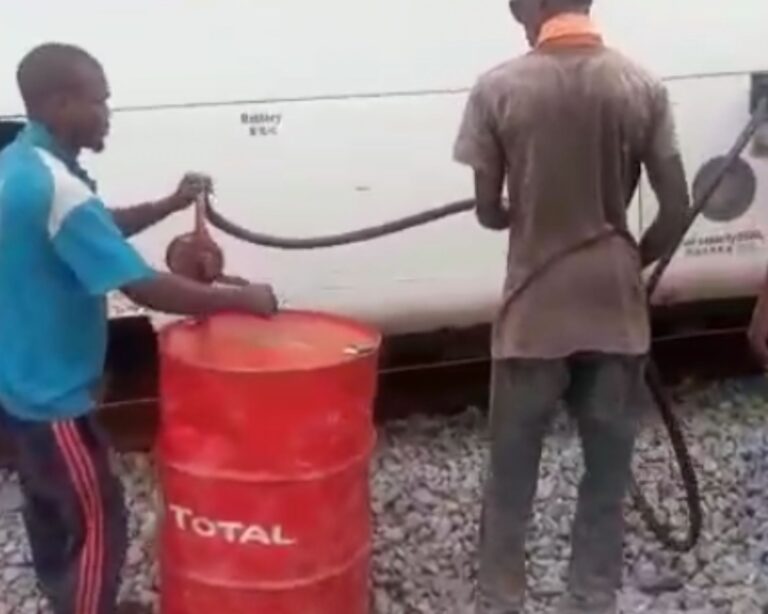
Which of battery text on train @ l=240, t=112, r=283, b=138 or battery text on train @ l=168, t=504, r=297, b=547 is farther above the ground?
battery text on train @ l=240, t=112, r=283, b=138

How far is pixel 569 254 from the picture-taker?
428 cm

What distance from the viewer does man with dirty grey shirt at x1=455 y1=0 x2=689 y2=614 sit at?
13.8 feet

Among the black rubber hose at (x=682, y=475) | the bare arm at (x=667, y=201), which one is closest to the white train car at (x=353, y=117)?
the black rubber hose at (x=682, y=475)

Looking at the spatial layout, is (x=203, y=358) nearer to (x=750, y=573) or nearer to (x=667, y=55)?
(x=750, y=573)

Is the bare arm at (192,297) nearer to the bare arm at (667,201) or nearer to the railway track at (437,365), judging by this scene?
the bare arm at (667,201)

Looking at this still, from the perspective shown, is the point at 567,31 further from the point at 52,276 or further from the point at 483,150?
the point at 52,276

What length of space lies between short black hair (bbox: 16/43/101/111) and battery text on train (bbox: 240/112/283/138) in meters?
1.46

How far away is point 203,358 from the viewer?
448 cm

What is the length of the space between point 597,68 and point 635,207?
1.88 m

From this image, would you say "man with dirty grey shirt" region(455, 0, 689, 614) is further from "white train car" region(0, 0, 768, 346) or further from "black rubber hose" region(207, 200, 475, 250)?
"white train car" region(0, 0, 768, 346)

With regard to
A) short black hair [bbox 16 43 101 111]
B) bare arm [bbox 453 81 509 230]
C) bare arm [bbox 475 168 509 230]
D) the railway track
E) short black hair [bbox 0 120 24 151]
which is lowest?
the railway track

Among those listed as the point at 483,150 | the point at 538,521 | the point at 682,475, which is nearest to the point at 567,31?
the point at 483,150

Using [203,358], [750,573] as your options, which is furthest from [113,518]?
[750,573]

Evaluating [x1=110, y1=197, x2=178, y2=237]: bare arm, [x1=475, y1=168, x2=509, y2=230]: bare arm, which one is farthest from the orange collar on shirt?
[x1=110, y1=197, x2=178, y2=237]: bare arm
